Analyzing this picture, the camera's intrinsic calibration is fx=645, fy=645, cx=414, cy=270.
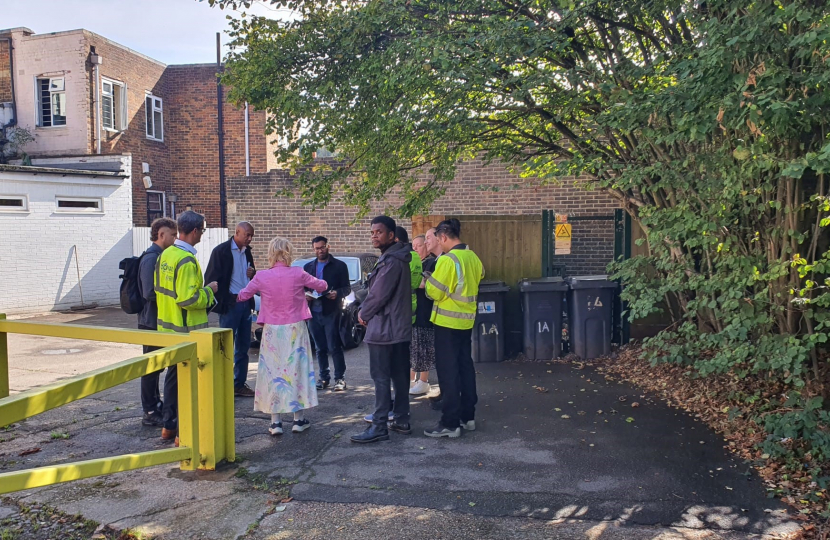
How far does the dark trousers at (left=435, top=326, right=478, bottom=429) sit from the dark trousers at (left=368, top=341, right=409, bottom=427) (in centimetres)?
31

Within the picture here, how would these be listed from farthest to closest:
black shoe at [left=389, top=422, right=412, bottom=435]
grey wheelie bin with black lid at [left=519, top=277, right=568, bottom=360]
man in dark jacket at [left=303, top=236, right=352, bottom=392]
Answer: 1. grey wheelie bin with black lid at [left=519, top=277, right=568, bottom=360]
2. man in dark jacket at [left=303, top=236, right=352, bottom=392]
3. black shoe at [left=389, top=422, right=412, bottom=435]

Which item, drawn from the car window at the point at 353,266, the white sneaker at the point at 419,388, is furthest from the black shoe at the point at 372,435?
the car window at the point at 353,266

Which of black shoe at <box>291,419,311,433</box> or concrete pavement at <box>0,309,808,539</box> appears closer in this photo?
concrete pavement at <box>0,309,808,539</box>

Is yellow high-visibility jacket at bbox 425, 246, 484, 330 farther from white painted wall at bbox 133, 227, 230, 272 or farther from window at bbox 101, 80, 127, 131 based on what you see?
window at bbox 101, 80, 127, 131

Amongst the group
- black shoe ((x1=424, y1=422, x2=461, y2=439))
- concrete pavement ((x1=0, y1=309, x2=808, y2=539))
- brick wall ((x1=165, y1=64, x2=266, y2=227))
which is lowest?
concrete pavement ((x1=0, y1=309, x2=808, y2=539))

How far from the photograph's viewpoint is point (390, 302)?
5391mm

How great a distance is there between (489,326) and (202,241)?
10.8m

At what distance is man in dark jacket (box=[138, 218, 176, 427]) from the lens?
554 centimetres

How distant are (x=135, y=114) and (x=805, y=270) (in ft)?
62.5

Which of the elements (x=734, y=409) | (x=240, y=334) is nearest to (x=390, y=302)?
(x=240, y=334)

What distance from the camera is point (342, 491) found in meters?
4.39

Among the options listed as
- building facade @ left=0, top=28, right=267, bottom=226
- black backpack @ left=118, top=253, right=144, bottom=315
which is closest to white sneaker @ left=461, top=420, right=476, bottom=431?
black backpack @ left=118, top=253, right=144, bottom=315

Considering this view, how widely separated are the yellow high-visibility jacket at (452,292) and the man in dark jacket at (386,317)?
0.28m

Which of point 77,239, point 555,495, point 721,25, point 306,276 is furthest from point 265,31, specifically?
point 77,239
